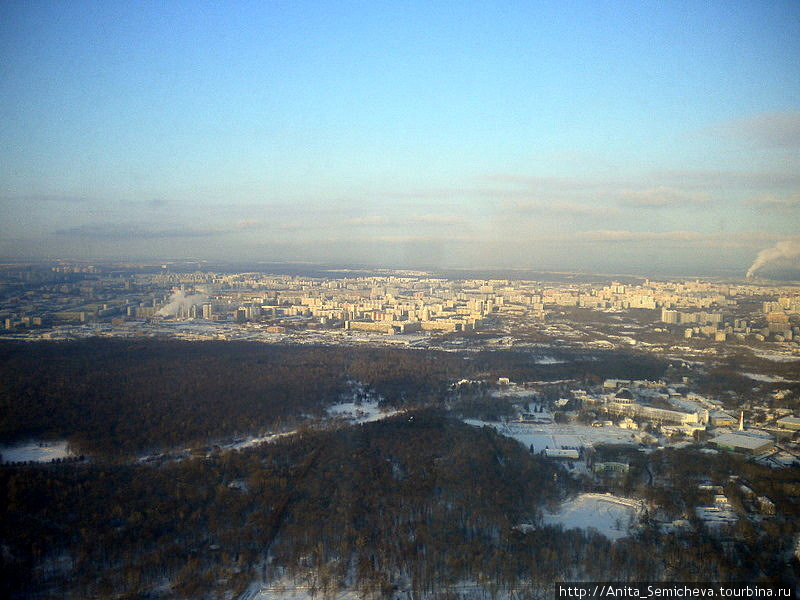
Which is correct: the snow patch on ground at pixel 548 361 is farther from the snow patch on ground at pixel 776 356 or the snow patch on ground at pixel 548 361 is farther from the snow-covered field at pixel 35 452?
the snow-covered field at pixel 35 452

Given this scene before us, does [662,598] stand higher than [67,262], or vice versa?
[67,262]

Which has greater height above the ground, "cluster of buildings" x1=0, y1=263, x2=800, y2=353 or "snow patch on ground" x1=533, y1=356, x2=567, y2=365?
"cluster of buildings" x1=0, y1=263, x2=800, y2=353

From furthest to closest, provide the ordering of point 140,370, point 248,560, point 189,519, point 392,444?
point 140,370 → point 392,444 → point 189,519 → point 248,560

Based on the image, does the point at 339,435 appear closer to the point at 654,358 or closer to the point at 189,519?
the point at 189,519

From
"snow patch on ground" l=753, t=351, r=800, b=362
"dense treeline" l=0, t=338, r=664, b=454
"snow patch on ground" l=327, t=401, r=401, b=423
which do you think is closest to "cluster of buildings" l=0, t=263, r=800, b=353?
"snow patch on ground" l=753, t=351, r=800, b=362

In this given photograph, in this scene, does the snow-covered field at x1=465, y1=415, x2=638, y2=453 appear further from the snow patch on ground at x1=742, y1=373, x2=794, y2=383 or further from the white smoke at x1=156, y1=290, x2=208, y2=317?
the white smoke at x1=156, y1=290, x2=208, y2=317

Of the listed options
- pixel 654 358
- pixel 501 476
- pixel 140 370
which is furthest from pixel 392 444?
pixel 654 358

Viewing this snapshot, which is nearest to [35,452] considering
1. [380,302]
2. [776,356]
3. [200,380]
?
[200,380]
